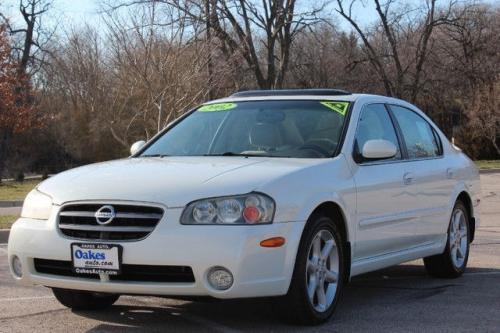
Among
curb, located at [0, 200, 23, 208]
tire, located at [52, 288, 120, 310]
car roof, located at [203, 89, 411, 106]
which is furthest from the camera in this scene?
curb, located at [0, 200, 23, 208]

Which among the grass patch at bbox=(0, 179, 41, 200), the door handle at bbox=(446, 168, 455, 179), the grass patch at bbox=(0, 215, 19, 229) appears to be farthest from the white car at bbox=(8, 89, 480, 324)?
the grass patch at bbox=(0, 179, 41, 200)

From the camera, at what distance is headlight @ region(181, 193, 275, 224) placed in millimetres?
4555

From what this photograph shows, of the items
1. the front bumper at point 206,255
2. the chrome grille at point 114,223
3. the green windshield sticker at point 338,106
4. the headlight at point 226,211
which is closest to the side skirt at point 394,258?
the front bumper at point 206,255

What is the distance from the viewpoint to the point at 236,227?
4496 millimetres

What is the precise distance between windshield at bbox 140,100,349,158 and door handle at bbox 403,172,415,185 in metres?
0.80

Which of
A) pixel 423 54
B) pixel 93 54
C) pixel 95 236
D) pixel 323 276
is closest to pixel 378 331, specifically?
pixel 323 276

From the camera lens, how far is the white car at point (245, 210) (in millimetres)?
4547

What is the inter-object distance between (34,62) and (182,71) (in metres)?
32.6

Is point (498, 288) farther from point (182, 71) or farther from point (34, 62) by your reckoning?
point (34, 62)

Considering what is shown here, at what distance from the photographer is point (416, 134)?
23.3 ft

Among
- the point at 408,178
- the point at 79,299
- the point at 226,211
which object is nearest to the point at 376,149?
the point at 408,178

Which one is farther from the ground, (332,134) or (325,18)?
(325,18)

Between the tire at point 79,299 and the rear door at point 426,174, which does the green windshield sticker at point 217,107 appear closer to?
the rear door at point 426,174

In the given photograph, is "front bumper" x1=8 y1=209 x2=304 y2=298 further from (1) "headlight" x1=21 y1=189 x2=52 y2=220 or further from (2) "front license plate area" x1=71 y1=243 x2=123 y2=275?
(1) "headlight" x1=21 y1=189 x2=52 y2=220
